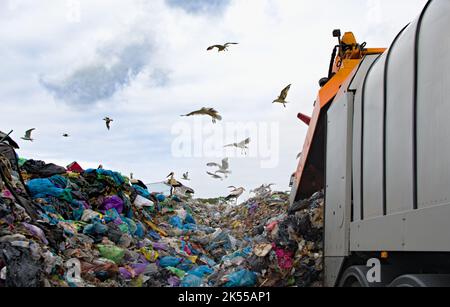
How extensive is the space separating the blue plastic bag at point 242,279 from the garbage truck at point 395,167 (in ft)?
3.95

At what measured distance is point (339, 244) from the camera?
3.70 meters

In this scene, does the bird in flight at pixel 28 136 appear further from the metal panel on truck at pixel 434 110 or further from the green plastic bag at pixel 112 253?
the metal panel on truck at pixel 434 110

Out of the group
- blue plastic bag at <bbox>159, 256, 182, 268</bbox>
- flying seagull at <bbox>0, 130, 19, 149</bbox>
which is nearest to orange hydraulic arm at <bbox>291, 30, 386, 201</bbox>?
blue plastic bag at <bbox>159, 256, 182, 268</bbox>

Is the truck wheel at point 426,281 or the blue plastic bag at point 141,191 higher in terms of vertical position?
the blue plastic bag at point 141,191

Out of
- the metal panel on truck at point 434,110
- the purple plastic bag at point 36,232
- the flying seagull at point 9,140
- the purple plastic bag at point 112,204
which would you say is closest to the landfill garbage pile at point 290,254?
the purple plastic bag at point 36,232

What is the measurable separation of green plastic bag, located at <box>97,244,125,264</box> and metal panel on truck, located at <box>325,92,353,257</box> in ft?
10.2

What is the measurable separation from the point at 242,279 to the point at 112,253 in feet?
6.52

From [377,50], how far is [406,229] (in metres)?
3.16

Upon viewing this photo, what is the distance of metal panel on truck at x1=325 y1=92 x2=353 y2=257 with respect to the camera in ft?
11.6

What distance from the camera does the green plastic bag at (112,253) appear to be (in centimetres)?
624

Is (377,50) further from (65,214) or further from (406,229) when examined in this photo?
(65,214)

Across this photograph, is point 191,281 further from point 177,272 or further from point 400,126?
point 400,126

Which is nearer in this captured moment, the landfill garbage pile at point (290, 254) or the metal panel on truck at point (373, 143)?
the metal panel on truck at point (373, 143)

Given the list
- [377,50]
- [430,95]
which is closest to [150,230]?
[377,50]
